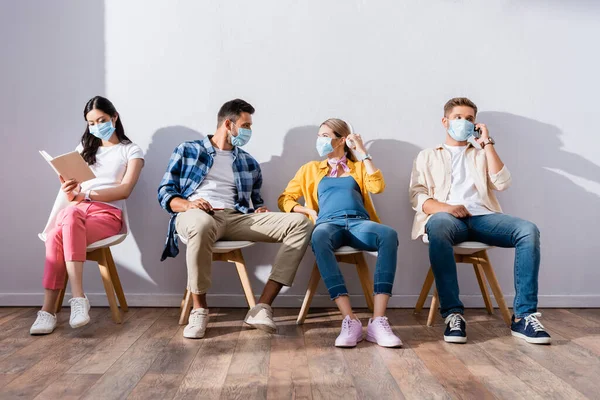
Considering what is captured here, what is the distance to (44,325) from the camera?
242 centimetres

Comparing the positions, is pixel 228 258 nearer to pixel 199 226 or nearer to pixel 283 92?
pixel 199 226

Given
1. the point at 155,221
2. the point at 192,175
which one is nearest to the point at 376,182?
the point at 192,175

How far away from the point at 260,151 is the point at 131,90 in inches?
31.7

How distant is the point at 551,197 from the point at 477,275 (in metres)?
0.71

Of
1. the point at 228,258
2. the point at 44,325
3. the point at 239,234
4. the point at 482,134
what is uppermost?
the point at 482,134

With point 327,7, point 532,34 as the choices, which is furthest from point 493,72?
point 327,7

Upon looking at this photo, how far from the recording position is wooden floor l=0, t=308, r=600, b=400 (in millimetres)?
1714

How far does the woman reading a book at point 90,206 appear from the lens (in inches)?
98.7

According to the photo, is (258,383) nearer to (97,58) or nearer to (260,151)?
(260,151)

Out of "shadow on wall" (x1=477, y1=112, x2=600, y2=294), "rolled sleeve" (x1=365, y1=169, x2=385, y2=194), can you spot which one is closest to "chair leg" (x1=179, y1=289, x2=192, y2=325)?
"rolled sleeve" (x1=365, y1=169, x2=385, y2=194)

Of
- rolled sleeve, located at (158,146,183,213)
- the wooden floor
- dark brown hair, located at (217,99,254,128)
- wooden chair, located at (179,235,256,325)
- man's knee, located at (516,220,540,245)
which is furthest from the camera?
dark brown hair, located at (217,99,254,128)

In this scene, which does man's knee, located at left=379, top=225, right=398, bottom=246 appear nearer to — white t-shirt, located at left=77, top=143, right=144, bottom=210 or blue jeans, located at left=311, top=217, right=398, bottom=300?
blue jeans, located at left=311, top=217, right=398, bottom=300

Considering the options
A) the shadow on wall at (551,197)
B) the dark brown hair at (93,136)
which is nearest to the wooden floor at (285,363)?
the shadow on wall at (551,197)

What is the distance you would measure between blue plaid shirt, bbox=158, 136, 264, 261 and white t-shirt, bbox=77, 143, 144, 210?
24 cm
